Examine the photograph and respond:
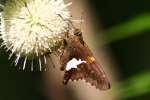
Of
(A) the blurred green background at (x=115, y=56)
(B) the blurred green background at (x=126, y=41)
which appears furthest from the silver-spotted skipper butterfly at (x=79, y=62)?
(B) the blurred green background at (x=126, y=41)

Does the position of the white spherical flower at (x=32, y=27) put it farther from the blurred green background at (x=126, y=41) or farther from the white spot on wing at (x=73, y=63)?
the blurred green background at (x=126, y=41)

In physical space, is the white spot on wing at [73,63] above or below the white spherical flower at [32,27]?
below

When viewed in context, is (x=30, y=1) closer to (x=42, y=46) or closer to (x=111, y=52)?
(x=42, y=46)

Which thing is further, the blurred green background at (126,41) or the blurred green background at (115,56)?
the blurred green background at (126,41)

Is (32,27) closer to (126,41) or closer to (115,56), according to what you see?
(115,56)

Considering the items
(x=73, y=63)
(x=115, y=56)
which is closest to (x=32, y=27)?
(x=73, y=63)

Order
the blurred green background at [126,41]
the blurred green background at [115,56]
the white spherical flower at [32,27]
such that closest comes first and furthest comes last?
1. the white spherical flower at [32,27]
2. the blurred green background at [115,56]
3. the blurred green background at [126,41]
